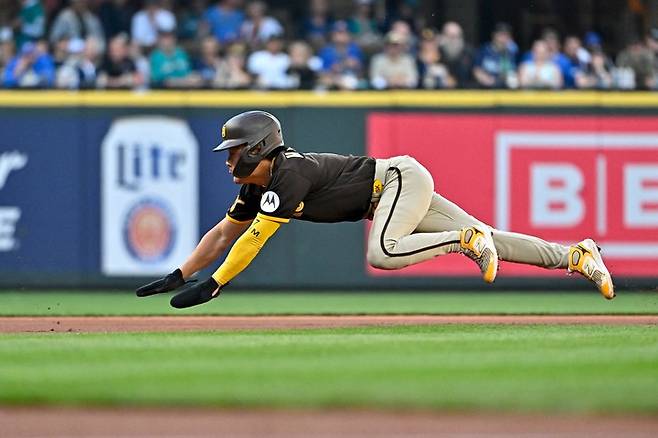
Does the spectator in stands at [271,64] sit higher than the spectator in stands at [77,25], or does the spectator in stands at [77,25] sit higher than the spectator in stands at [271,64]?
the spectator in stands at [77,25]

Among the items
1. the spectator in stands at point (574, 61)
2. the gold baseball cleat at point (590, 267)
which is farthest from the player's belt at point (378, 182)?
the spectator in stands at point (574, 61)

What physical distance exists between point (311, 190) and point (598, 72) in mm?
7596

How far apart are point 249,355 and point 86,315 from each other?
4.29 meters

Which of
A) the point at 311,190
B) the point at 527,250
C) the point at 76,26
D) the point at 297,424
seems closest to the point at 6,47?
the point at 76,26

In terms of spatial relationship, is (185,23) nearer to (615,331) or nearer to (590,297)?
(590,297)

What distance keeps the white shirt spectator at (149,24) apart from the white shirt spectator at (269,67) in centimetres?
126

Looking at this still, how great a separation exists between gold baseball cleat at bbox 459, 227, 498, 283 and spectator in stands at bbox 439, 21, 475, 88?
6661mm

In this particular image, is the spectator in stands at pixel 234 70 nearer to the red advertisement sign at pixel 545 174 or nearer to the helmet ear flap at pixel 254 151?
the red advertisement sign at pixel 545 174

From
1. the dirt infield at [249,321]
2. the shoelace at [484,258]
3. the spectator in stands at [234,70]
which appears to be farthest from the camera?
the spectator in stands at [234,70]

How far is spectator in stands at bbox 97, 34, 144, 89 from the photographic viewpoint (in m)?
15.1

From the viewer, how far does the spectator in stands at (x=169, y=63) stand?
606 inches

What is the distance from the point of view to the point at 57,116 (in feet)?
48.2


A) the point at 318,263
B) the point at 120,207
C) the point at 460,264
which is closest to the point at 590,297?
the point at 460,264

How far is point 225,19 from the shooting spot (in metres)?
16.4
